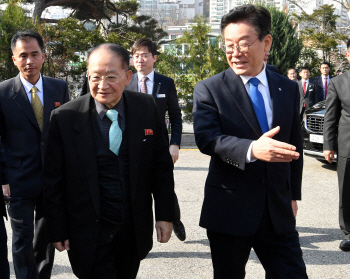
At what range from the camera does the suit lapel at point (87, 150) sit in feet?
8.34

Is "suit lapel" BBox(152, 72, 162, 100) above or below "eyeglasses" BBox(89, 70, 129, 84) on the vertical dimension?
Answer: below

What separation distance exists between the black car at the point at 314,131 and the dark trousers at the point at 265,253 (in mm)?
5810

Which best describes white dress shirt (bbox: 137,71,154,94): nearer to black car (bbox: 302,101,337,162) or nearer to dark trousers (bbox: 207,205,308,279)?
dark trousers (bbox: 207,205,308,279)

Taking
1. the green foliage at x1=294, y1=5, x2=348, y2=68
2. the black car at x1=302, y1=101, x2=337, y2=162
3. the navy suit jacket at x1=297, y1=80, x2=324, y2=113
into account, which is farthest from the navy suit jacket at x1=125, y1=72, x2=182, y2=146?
the green foliage at x1=294, y1=5, x2=348, y2=68

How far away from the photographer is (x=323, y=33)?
2162 centimetres

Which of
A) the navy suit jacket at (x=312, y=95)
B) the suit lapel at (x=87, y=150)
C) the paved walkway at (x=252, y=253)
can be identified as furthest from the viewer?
the navy suit jacket at (x=312, y=95)

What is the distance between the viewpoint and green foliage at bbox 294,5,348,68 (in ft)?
68.7

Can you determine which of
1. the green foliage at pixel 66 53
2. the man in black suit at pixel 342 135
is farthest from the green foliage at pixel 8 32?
the man in black suit at pixel 342 135

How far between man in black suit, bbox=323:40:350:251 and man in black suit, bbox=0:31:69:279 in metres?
2.71

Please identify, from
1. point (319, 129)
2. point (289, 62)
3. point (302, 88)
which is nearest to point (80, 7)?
point (289, 62)

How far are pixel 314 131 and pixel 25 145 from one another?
6.19 meters

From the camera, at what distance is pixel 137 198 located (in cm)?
265

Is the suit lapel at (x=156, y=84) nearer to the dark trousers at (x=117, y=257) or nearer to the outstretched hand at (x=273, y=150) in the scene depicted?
the dark trousers at (x=117, y=257)

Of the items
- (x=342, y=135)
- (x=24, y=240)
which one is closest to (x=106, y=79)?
(x=24, y=240)
